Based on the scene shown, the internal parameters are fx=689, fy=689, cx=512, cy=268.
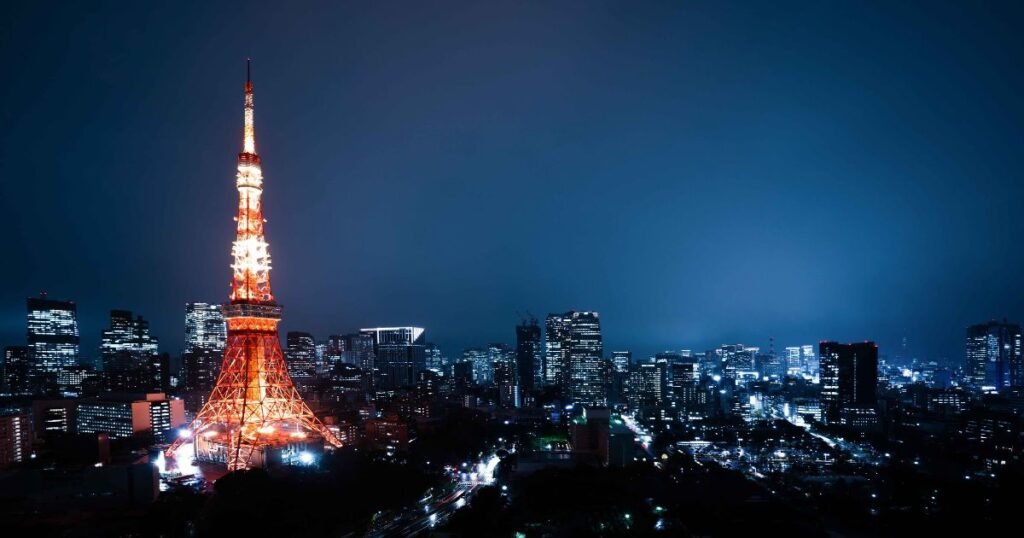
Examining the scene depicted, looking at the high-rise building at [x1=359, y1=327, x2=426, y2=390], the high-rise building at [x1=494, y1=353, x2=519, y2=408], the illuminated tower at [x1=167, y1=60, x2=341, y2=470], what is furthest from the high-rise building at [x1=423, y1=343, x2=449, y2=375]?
the illuminated tower at [x1=167, y1=60, x2=341, y2=470]

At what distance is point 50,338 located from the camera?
47.0 meters

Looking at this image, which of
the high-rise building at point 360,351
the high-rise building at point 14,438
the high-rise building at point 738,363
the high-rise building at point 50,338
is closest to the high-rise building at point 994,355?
the high-rise building at point 738,363

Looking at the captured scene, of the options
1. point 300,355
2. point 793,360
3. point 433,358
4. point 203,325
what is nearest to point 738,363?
point 793,360

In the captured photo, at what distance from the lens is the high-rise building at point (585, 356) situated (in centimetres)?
5917

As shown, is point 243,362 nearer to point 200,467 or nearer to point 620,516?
point 200,467

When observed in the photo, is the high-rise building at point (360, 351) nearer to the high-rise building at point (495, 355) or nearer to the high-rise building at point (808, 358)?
the high-rise building at point (495, 355)

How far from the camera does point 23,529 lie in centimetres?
1393

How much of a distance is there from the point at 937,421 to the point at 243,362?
117ft

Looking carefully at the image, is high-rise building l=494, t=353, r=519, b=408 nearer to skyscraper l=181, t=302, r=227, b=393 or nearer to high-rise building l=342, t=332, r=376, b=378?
high-rise building l=342, t=332, r=376, b=378

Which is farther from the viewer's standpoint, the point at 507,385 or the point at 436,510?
the point at 507,385

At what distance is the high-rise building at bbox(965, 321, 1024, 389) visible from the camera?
58000 mm

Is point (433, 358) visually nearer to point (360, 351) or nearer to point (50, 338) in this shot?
point (360, 351)

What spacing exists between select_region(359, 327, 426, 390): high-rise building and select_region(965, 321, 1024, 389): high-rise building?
51.7m

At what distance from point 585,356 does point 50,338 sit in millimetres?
41999
